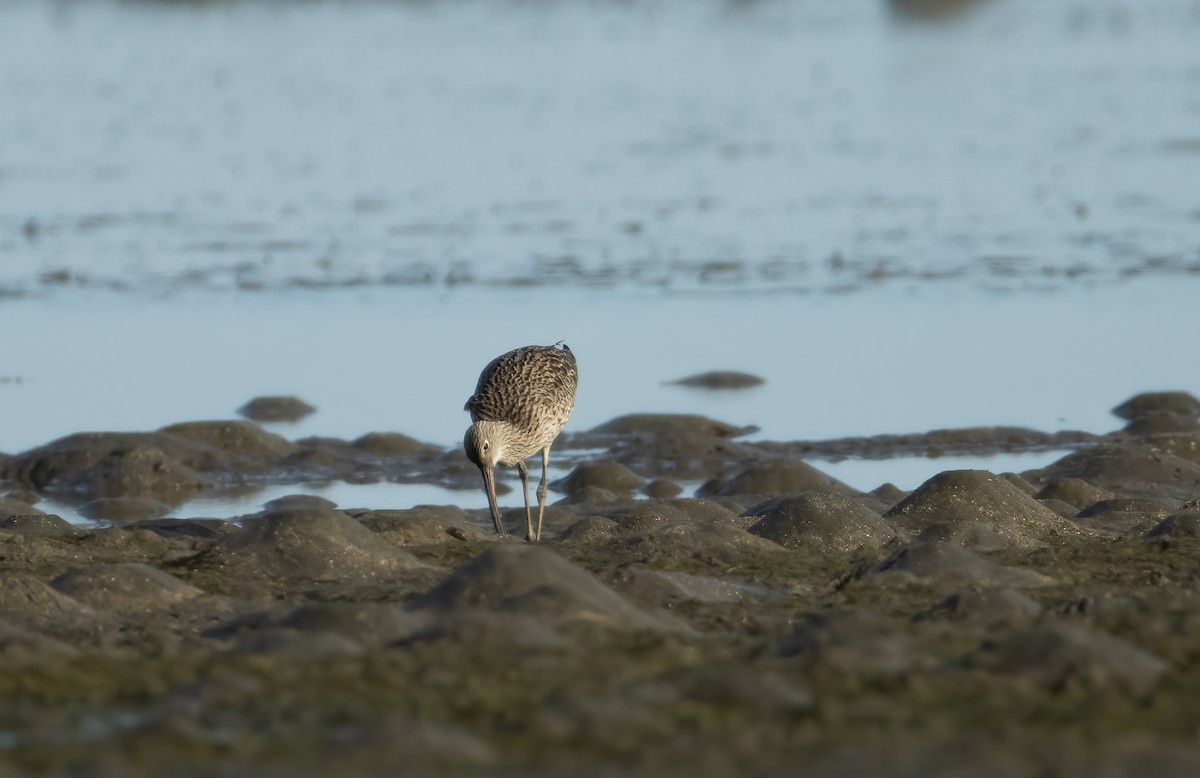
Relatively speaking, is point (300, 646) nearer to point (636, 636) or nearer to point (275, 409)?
point (636, 636)

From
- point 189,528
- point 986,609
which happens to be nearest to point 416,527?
point 189,528

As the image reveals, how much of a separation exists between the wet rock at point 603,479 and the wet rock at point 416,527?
272 cm

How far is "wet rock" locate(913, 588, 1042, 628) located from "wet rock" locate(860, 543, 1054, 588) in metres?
0.69

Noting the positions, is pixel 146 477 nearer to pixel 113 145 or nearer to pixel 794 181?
pixel 794 181

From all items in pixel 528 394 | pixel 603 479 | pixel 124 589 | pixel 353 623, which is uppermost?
pixel 353 623

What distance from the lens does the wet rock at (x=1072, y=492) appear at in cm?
1173

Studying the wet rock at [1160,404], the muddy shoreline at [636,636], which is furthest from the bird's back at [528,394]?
the wet rock at [1160,404]

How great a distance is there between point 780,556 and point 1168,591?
75.8 inches

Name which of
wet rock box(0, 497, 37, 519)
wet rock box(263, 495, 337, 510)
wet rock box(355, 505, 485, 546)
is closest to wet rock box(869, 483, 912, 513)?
wet rock box(355, 505, 485, 546)

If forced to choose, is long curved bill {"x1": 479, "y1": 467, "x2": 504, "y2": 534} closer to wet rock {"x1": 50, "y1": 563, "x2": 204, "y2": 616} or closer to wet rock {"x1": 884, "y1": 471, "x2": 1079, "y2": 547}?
wet rock {"x1": 884, "y1": 471, "x2": 1079, "y2": 547}

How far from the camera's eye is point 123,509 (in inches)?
506

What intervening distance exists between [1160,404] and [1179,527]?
220 inches

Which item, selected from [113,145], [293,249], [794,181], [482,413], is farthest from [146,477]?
[113,145]

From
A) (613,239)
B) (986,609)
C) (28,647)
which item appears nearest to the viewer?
(28,647)
